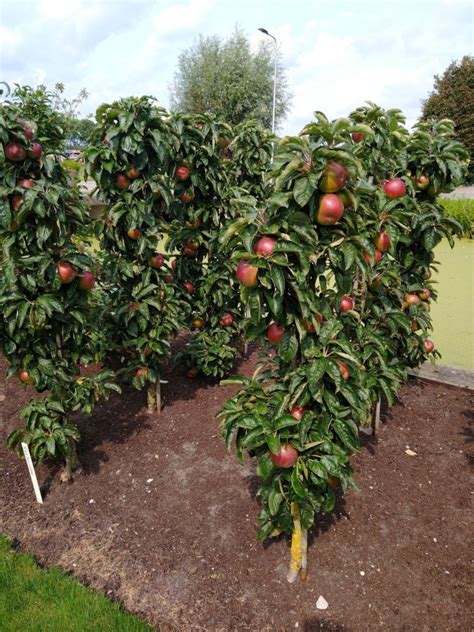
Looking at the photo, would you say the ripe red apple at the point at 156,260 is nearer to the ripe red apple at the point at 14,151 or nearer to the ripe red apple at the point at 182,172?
the ripe red apple at the point at 182,172

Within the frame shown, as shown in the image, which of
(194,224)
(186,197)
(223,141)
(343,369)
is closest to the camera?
(343,369)

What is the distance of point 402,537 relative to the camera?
274 cm

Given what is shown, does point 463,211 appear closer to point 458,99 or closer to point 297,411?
point 297,411

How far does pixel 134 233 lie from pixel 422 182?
2.23 metres

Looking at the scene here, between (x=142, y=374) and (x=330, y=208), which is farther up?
(x=330, y=208)

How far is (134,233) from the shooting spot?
11.2 ft

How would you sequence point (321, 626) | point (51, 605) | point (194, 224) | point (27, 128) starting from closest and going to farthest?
point (321, 626), point (51, 605), point (27, 128), point (194, 224)

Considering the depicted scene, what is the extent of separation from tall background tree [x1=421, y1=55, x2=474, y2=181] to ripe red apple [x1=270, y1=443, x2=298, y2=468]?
29.4 m

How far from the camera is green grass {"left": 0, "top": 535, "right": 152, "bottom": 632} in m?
2.27

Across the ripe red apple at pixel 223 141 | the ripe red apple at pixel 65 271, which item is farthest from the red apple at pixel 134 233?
the ripe red apple at pixel 223 141

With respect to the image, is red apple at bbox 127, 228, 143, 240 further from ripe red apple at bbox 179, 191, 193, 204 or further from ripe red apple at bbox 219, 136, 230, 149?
ripe red apple at bbox 219, 136, 230, 149

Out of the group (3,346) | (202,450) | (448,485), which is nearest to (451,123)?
(448,485)

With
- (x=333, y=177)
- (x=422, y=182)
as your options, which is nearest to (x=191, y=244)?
(x=422, y=182)

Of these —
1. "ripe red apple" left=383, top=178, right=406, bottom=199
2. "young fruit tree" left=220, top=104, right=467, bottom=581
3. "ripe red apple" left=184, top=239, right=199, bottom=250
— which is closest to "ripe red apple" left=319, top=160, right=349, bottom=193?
"young fruit tree" left=220, top=104, right=467, bottom=581
